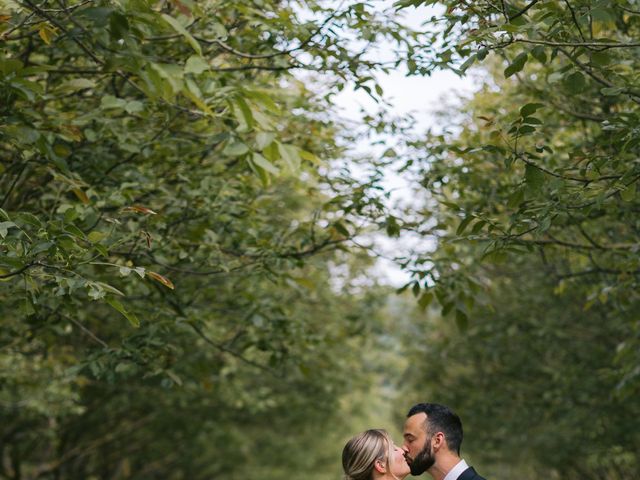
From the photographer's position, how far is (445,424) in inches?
223

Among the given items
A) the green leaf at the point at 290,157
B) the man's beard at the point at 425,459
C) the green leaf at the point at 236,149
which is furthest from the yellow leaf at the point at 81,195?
the man's beard at the point at 425,459

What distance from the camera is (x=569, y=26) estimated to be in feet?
17.9

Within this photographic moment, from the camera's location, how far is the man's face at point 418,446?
18.5 feet

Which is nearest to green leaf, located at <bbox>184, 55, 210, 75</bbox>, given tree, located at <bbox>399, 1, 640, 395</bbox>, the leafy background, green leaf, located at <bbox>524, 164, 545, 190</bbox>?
the leafy background

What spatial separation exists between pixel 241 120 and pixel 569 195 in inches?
119

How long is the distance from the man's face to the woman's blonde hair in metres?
0.18

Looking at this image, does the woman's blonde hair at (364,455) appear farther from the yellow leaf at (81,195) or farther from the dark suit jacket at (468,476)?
the yellow leaf at (81,195)

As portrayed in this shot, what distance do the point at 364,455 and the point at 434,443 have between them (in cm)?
55

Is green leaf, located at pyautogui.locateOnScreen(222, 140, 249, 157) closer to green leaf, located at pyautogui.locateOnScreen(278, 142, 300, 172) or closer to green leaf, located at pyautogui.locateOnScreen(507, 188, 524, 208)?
green leaf, located at pyautogui.locateOnScreen(278, 142, 300, 172)

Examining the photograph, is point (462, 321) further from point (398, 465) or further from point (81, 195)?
point (81, 195)

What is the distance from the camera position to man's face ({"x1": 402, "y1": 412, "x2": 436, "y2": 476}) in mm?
5633

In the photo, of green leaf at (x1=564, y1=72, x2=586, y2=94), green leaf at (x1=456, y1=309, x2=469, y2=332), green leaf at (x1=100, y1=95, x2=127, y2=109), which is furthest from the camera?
green leaf at (x1=456, y1=309, x2=469, y2=332)

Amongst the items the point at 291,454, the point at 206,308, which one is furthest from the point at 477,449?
the point at 206,308

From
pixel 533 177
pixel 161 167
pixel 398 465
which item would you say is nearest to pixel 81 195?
pixel 161 167
